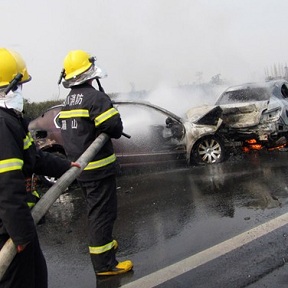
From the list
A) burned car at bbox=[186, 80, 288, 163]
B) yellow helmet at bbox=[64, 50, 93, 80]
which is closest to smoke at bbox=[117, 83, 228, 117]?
burned car at bbox=[186, 80, 288, 163]

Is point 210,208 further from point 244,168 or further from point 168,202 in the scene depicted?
point 244,168

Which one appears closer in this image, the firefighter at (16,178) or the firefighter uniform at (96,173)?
the firefighter at (16,178)

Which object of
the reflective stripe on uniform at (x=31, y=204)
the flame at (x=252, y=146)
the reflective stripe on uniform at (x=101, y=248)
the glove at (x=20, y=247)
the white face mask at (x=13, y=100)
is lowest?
the flame at (x=252, y=146)

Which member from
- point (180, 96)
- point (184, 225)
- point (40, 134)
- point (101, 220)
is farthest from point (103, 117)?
point (180, 96)

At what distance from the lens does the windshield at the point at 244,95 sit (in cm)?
945

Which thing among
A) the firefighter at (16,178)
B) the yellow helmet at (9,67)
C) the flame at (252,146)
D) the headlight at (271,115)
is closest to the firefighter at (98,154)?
the firefighter at (16,178)

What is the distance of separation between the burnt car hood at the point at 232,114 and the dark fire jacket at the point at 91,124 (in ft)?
16.5

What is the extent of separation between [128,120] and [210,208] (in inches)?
124

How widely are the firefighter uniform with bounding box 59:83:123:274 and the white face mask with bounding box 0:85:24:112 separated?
47.4 inches

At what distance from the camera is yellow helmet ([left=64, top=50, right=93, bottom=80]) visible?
146 inches

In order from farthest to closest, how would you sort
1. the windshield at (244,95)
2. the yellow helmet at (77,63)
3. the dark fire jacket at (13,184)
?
the windshield at (244,95) → the yellow helmet at (77,63) → the dark fire jacket at (13,184)

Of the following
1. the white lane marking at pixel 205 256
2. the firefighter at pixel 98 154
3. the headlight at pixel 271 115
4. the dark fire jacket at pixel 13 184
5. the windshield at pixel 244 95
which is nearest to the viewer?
the dark fire jacket at pixel 13 184

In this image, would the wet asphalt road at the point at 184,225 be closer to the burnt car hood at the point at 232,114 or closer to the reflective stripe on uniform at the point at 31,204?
the burnt car hood at the point at 232,114

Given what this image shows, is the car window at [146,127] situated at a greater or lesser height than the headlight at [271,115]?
greater
